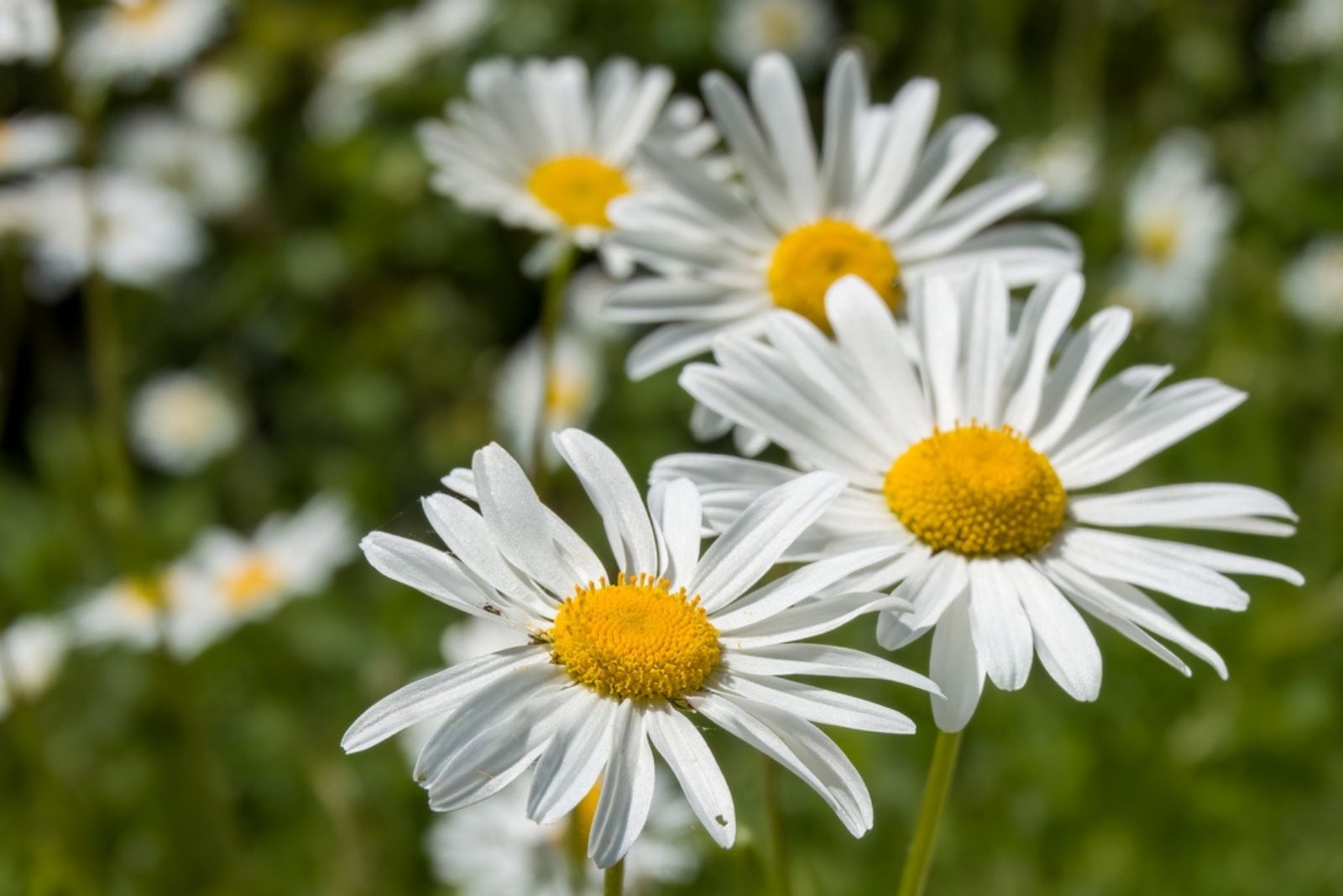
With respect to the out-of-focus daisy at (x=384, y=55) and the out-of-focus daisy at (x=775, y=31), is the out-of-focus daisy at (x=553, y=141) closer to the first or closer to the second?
the out-of-focus daisy at (x=384, y=55)

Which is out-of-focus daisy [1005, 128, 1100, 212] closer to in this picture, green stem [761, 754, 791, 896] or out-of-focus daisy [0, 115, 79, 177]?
out-of-focus daisy [0, 115, 79, 177]

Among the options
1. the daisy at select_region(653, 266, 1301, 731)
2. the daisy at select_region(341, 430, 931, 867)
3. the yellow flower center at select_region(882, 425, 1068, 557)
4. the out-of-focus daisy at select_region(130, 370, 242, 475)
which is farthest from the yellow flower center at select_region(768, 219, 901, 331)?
the out-of-focus daisy at select_region(130, 370, 242, 475)

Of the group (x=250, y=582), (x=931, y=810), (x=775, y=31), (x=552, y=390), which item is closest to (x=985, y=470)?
(x=931, y=810)

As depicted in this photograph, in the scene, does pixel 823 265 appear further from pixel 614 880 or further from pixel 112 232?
pixel 112 232

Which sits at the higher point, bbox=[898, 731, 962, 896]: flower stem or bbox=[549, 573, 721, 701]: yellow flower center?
bbox=[549, 573, 721, 701]: yellow flower center

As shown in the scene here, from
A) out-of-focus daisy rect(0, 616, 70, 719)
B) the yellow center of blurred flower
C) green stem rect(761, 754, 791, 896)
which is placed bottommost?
out-of-focus daisy rect(0, 616, 70, 719)

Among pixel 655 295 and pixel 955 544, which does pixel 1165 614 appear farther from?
pixel 655 295
